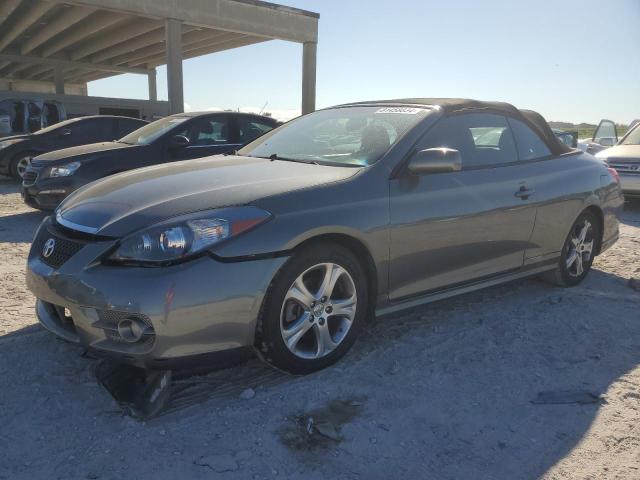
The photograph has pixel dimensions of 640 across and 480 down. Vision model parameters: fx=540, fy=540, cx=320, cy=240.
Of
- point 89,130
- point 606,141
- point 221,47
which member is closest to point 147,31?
point 221,47

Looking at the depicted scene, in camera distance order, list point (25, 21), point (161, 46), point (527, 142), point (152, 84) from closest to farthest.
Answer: point (527, 142), point (25, 21), point (161, 46), point (152, 84)

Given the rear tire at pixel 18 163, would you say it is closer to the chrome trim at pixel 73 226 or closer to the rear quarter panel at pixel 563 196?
the chrome trim at pixel 73 226

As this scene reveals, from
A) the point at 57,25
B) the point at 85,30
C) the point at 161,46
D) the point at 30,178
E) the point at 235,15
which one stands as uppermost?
the point at 235,15

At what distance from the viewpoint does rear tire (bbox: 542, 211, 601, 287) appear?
181 inches

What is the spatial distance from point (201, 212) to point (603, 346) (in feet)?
8.93

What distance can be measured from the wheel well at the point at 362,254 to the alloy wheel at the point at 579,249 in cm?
228

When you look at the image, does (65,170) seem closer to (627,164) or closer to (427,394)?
(427,394)

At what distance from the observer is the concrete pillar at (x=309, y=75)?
71.9 feet

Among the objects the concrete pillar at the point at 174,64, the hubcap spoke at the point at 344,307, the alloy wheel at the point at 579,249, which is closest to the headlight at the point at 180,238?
the hubcap spoke at the point at 344,307

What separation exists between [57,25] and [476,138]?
24.0 metres

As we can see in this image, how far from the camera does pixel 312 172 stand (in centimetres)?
325

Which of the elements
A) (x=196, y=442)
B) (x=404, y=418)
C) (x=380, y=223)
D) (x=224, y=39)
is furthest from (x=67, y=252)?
(x=224, y=39)

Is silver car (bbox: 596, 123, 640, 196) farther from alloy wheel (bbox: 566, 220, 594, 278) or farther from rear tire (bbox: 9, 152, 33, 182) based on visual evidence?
rear tire (bbox: 9, 152, 33, 182)

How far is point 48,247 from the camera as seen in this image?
2.90 metres
